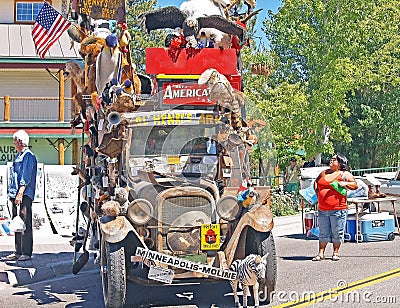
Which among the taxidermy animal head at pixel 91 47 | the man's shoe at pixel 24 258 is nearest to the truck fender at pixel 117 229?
the taxidermy animal head at pixel 91 47

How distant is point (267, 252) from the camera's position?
8508 millimetres

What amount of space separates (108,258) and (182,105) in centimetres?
217

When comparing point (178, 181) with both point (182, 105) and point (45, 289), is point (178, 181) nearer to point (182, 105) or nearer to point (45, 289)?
point (182, 105)

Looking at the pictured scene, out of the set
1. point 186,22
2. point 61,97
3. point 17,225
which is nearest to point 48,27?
point 186,22

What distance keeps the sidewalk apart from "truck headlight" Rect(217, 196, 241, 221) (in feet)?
12.0

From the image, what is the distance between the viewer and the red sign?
898cm

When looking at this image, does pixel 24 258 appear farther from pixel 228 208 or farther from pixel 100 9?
pixel 228 208

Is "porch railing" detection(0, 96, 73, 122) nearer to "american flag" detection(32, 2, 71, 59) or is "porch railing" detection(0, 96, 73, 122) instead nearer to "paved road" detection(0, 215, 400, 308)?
"american flag" detection(32, 2, 71, 59)

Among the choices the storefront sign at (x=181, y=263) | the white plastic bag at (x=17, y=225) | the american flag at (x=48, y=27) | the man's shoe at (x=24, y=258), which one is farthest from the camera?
the american flag at (x=48, y=27)

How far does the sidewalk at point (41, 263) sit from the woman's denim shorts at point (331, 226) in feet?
12.3

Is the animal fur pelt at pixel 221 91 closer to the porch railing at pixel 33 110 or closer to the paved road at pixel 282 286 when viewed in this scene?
the paved road at pixel 282 286

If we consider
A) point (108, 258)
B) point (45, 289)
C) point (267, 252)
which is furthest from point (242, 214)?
point (45, 289)

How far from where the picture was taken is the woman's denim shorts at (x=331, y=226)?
11938 millimetres

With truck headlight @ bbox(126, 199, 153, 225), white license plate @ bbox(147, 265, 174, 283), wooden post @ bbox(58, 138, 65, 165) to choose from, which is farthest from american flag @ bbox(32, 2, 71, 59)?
wooden post @ bbox(58, 138, 65, 165)
